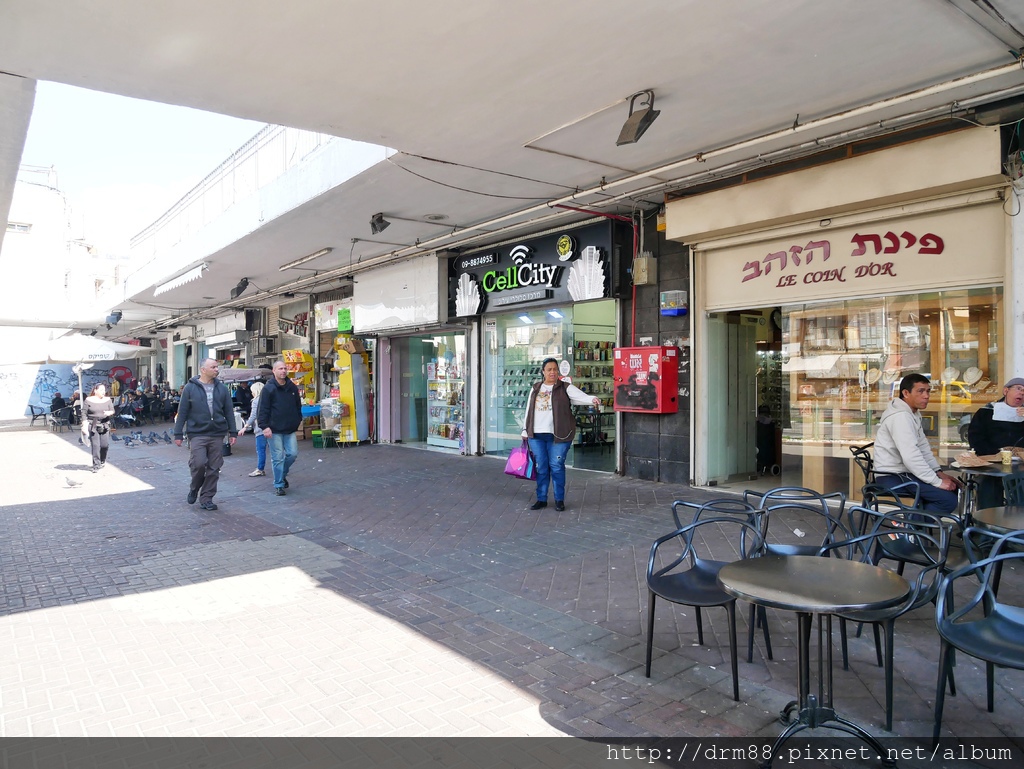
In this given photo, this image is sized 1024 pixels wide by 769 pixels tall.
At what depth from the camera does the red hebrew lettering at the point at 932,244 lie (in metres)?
6.62

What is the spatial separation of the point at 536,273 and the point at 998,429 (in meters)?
6.77

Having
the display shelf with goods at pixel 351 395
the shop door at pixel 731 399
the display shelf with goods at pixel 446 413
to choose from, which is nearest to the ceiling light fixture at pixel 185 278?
the display shelf with goods at pixel 351 395

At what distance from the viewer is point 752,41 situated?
4.85 metres

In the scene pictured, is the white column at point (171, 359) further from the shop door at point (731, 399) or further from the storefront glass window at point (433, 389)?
the shop door at point (731, 399)

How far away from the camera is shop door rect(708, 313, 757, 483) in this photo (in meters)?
8.97

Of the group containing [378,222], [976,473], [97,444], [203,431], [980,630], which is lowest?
[97,444]

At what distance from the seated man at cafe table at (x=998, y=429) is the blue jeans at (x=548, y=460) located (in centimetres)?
387

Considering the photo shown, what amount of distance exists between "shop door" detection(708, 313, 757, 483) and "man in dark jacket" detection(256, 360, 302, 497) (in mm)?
5628

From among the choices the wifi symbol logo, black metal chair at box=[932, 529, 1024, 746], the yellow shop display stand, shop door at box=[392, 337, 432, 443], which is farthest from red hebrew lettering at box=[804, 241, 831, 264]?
the yellow shop display stand

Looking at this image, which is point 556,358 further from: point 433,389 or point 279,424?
point 279,424

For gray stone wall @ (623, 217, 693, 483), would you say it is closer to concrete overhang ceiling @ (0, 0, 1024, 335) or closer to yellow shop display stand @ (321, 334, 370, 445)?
concrete overhang ceiling @ (0, 0, 1024, 335)

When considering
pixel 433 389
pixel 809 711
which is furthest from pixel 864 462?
pixel 433 389

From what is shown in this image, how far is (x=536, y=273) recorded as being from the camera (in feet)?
35.7

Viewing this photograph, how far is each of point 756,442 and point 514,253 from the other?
4961 millimetres
